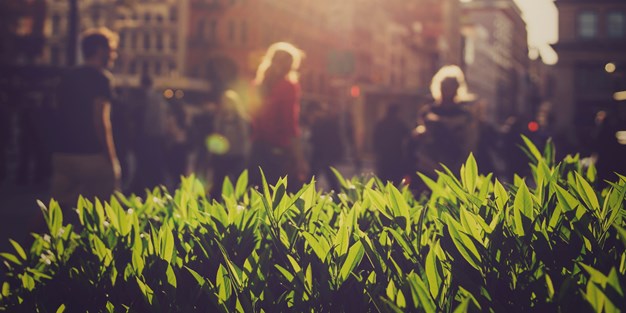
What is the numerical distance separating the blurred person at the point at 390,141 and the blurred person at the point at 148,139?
355 centimetres

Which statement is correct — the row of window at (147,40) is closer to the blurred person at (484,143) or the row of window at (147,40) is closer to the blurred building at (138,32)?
the blurred building at (138,32)

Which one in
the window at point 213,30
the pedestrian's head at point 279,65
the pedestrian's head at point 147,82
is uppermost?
the window at point 213,30

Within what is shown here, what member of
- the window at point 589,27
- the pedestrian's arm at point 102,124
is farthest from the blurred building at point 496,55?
the pedestrian's arm at point 102,124

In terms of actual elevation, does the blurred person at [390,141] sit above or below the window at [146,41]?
below

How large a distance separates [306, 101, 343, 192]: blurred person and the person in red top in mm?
6668

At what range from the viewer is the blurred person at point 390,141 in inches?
523

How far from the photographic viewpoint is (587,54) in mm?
63094

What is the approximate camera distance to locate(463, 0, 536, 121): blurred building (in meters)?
120

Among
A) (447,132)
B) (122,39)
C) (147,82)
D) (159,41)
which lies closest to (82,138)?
(447,132)

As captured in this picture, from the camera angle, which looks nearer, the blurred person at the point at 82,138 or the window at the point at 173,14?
the blurred person at the point at 82,138

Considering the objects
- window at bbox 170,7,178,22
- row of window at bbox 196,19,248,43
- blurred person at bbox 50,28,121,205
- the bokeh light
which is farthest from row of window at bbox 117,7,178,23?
blurred person at bbox 50,28,121,205

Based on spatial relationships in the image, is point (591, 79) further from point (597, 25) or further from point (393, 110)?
point (393, 110)

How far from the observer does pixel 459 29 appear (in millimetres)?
101062

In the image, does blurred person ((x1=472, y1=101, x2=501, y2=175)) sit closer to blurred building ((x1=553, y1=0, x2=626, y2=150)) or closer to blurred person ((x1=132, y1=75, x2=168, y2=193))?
blurred person ((x1=132, y1=75, x2=168, y2=193))
